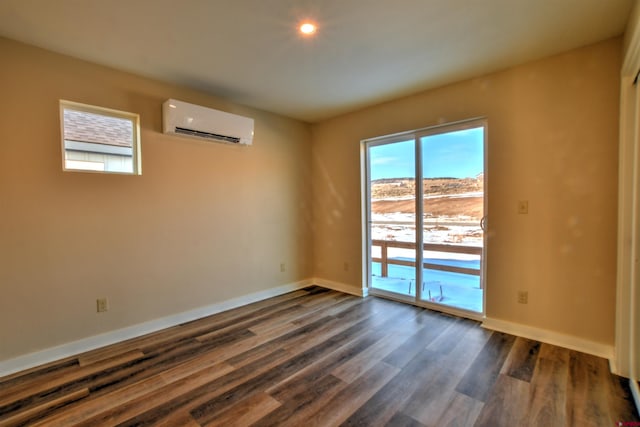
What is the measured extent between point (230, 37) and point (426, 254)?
2.93m

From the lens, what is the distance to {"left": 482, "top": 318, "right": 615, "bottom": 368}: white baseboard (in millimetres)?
2305

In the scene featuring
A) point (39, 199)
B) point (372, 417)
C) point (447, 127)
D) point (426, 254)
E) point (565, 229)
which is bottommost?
point (372, 417)

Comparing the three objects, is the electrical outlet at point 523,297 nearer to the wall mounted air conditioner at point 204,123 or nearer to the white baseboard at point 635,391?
the white baseboard at point 635,391

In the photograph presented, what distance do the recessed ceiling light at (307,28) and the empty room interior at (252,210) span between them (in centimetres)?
A: 2

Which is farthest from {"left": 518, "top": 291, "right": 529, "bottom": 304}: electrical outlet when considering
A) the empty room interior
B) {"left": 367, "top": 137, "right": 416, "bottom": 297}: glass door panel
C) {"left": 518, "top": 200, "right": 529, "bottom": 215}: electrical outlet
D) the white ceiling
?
the white ceiling

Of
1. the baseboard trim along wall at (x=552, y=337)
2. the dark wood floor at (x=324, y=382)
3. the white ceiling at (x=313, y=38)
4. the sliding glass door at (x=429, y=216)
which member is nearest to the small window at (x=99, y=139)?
the white ceiling at (x=313, y=38)

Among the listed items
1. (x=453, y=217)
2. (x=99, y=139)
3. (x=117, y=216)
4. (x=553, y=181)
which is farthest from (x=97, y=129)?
(x=553, y=181)

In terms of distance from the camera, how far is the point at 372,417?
1701 millimetres

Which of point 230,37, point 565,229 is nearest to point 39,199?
point 230,37

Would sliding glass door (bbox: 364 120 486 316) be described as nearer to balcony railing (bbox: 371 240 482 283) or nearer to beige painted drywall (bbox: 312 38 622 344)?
balcony railing (bbox: 371 240 482 283)

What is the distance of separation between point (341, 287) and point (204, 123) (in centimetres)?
278

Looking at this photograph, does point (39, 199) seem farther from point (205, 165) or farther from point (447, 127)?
point (447, 127)

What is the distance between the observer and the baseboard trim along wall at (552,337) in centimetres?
230

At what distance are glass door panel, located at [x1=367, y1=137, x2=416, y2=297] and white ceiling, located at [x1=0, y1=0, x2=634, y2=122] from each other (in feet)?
3.17
